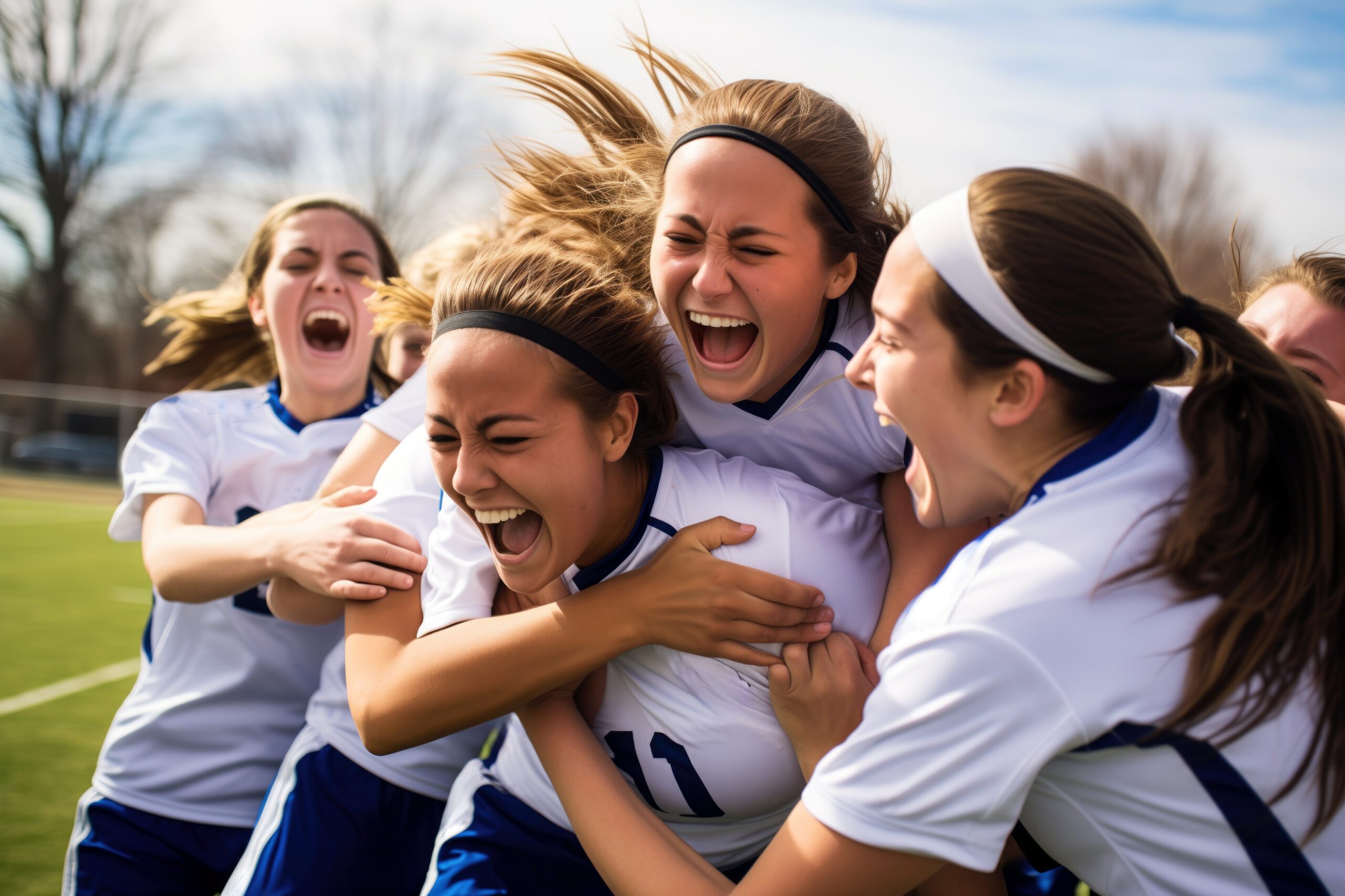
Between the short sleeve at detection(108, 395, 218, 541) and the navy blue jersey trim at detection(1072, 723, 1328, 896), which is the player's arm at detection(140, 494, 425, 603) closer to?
the short sleeve at detection(108, 395, 218, 541)

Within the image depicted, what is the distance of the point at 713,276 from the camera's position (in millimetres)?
2158

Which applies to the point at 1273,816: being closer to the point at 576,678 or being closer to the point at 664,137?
the point at 576,678

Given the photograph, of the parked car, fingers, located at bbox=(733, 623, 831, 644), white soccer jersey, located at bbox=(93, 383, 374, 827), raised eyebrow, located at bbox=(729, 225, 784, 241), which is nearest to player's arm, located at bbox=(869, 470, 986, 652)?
fingers, located at bbox=(733, 623, 831, 644)

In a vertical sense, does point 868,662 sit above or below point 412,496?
above

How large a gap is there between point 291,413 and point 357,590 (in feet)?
4.60

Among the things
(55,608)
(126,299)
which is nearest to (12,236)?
(126,299)

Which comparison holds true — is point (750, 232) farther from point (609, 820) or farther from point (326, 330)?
point (326, 330)

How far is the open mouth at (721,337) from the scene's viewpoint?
226cm

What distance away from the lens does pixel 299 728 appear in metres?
3.25

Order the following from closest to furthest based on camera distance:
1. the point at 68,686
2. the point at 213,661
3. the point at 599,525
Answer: the point at 599,525, the point at 213,661, the point at 68,686

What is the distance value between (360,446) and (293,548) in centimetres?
41

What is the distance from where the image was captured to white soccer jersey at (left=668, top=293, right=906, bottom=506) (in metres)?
2.34

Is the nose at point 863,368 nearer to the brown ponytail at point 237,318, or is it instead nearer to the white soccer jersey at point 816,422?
the white soccer jersey at point 816,422

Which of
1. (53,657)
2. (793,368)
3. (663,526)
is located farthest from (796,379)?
(53,657)
